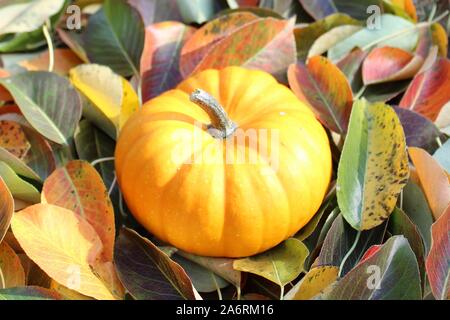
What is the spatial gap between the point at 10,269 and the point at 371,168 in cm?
57

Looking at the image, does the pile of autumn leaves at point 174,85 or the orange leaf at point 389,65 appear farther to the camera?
the orange leaf at point 389,65

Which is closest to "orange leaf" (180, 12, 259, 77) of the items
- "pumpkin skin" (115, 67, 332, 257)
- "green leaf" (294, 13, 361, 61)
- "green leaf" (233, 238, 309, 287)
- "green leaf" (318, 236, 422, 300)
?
"green leaf" (294, 13, 361, 61)

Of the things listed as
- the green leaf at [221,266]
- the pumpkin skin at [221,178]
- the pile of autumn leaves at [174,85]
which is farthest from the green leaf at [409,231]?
the green leaf at [221,266]

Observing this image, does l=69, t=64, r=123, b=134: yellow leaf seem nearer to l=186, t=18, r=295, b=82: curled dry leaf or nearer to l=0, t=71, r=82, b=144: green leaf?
l=0, t=71, r=82, b=144: green leaf

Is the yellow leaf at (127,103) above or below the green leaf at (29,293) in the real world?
above


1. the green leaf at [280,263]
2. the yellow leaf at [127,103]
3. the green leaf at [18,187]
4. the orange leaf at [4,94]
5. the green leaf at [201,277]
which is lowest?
the green leaf at [201,277]

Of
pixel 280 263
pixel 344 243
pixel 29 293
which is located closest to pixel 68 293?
pixel 29 293

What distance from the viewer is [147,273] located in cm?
106

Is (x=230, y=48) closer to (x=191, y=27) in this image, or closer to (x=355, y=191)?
(x=191, y=27)

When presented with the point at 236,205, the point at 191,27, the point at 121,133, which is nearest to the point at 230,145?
the point at 236,205

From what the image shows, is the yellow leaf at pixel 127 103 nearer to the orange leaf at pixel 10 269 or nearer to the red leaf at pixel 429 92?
the orange leaf at pixel 10 269

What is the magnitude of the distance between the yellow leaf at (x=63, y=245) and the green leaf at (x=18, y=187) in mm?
86

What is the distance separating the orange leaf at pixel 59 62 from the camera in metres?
1.40

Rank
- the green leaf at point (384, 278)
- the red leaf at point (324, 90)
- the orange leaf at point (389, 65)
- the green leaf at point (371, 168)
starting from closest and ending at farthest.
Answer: the green leaf at point (384, 278) → the green leaf at point (371, 168) → the red leaf at point (324, 90) → the orange leaf at point (389, 65)
